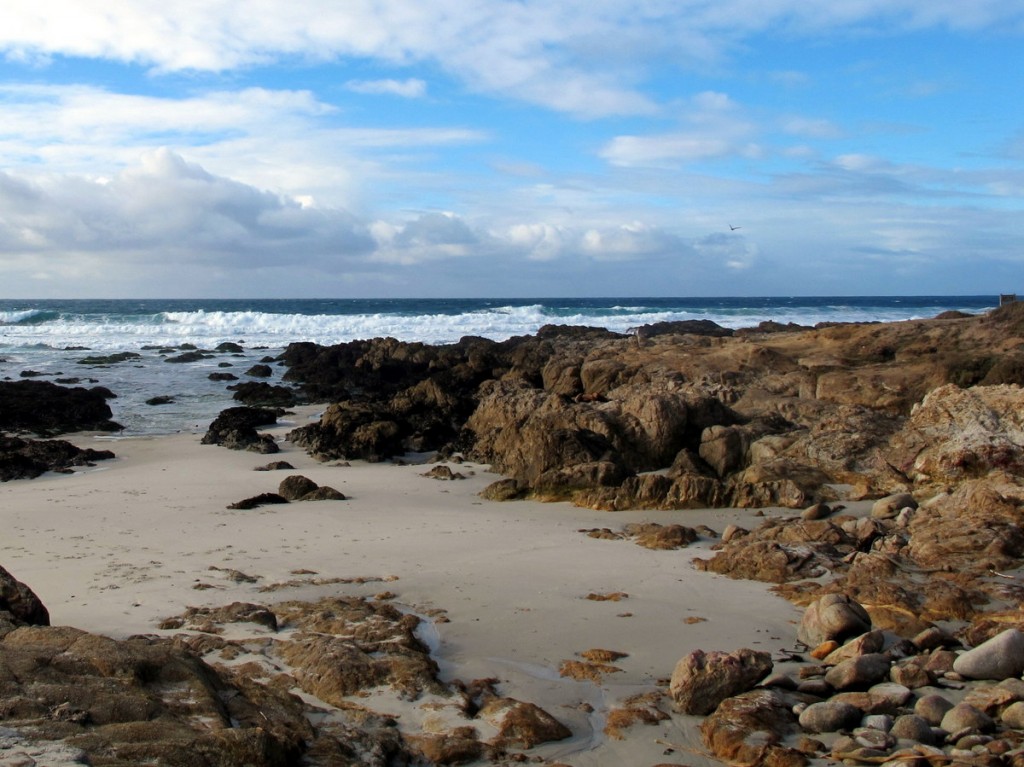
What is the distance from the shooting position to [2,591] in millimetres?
4469

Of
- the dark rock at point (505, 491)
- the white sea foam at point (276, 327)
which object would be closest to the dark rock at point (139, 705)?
the dark rock at point (505, 491)

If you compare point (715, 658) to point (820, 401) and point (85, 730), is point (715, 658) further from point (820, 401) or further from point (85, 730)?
point (820, 401)

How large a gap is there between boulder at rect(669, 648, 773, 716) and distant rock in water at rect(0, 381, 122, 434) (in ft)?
47.0

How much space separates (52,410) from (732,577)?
577 inches

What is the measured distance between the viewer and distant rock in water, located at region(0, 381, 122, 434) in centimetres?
1621

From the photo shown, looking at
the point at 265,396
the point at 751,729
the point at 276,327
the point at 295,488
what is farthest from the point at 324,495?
the point at 276,327

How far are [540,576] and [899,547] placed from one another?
263 cm

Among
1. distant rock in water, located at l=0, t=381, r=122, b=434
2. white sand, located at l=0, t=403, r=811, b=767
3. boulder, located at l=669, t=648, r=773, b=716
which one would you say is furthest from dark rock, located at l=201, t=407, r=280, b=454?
boulder, located at l=669, t=648, r=773, b=716

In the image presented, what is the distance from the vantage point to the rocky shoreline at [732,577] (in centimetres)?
→ 359

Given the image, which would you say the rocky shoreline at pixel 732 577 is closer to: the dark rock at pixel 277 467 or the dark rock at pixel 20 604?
the dark rock at pixel 20 604

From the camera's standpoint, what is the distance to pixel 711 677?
13.9ft

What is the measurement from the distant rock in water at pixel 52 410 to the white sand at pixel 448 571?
19.3 feet

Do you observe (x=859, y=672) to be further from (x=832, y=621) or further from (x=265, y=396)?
(x=265, y=396)

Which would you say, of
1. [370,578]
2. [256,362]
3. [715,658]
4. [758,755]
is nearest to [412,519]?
[370,578]
